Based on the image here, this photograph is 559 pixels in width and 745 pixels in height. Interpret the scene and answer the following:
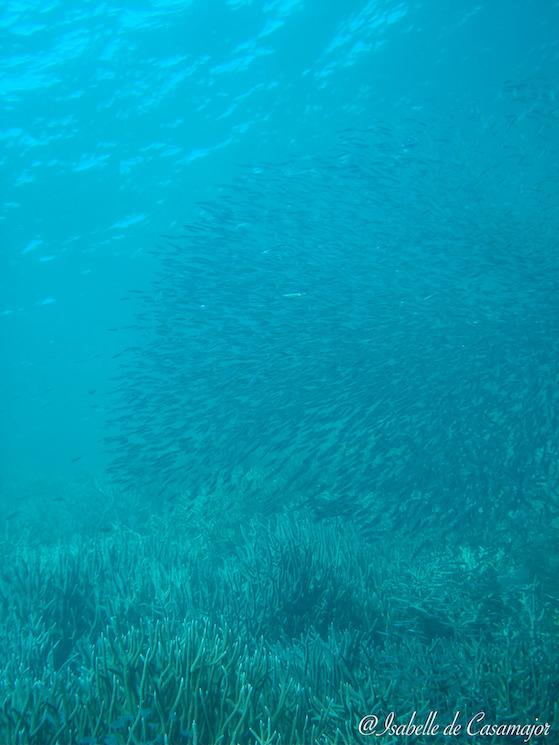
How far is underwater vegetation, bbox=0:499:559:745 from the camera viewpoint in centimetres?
318

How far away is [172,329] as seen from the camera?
12195 mm

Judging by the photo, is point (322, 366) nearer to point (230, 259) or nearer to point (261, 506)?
point (261, 506)

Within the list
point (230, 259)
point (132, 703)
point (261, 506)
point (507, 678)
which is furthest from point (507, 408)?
point (230, 259)

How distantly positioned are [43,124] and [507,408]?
55.7 ft

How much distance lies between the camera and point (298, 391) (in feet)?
30.0

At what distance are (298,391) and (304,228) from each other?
5844 mm

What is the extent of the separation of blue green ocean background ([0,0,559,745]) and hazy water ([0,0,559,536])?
0.25 ft
